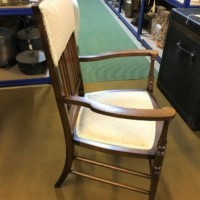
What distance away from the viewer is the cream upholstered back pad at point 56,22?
2.85 ft

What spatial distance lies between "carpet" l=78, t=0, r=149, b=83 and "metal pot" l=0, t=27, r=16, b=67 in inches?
26.1

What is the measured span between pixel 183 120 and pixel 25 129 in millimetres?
1151

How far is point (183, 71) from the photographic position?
1.77 meters

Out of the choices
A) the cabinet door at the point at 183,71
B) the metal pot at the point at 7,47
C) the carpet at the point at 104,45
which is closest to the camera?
the cabinet door at the point at 183,71

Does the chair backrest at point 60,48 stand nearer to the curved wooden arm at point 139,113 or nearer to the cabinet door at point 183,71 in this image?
the curved wooden arm at point 139,113

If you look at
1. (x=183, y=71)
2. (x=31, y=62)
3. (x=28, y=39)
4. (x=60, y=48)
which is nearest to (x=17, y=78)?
(x=31, y=62)

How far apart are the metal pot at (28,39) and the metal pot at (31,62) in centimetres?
4

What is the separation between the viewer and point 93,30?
3355 millimetres

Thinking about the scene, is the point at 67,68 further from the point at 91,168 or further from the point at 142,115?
the point at 91,168

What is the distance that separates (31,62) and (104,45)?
123cm

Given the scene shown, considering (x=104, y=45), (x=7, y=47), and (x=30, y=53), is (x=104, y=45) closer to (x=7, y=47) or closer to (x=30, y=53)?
(x=30, y=53)

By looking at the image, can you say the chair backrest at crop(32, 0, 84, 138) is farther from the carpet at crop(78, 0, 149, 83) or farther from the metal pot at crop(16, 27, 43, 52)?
the carpet at crop(78, 0, 149, 83)

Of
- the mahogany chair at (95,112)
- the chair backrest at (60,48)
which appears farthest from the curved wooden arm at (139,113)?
the chair backrest at (60,48)

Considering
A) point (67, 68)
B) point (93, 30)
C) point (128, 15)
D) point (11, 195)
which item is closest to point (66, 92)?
point (67, 68)
